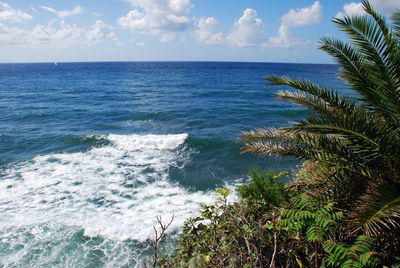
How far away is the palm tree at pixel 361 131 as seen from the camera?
12.6 ft

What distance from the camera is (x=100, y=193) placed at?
11133mm

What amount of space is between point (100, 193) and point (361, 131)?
1054 centimetres

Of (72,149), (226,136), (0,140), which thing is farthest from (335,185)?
(0,140)

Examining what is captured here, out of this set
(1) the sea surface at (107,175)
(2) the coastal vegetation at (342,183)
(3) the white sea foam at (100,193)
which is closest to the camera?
(2) the coastal vegetation at (342,183)

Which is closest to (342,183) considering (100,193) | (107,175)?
(100,193)

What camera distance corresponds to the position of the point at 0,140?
18281 millimetres

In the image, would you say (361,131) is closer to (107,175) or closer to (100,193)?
(100,193)

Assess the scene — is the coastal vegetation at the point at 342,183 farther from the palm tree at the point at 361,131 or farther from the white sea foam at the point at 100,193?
the white sea foam at the point at 100,193

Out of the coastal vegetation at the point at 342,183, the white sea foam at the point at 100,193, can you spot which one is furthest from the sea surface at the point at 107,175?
the coastal vegetation at the point at 342,183

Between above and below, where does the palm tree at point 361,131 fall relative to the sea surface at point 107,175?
above

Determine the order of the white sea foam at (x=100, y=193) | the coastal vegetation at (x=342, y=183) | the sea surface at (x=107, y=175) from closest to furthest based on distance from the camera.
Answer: the coastal vegetation at (x=342, y=183) → the sea surface at (x=107, y=175) → the white sea foam at (x=100, y=193)

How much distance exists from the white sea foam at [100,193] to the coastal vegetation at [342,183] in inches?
186

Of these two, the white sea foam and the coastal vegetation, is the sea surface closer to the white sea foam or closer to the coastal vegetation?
the white sea foam

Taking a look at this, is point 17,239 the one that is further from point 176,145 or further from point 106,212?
point 176,145
